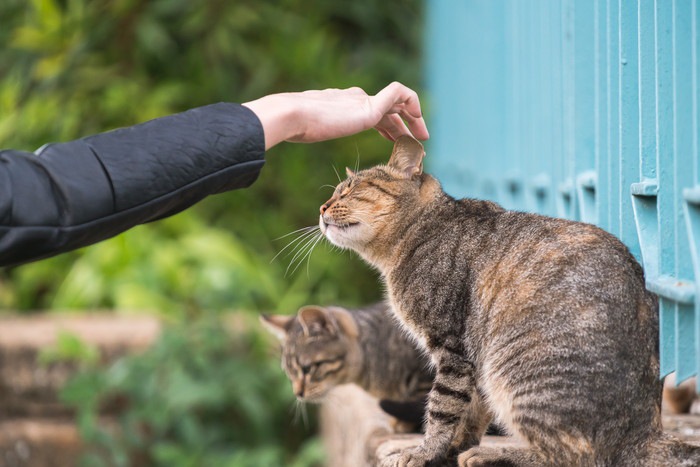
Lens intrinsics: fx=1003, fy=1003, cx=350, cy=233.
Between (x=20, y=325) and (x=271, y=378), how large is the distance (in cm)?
151

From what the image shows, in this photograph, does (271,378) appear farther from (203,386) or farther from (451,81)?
(451,81)

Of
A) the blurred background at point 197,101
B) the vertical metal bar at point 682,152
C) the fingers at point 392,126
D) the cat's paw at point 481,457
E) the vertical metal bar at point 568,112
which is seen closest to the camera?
the vertical metal bar at point 682,152

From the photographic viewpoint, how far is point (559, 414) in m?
2.10

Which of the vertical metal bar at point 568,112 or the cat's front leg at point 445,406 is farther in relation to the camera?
the vertical metal bar at point 568,112

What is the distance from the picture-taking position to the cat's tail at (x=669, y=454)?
2.09 m

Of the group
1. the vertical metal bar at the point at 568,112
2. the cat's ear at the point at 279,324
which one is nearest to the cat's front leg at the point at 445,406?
the vertical metal bar at the point at 568,112

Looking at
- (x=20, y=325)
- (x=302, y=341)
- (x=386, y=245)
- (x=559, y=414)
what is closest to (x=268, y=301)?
(x=20, y=325)

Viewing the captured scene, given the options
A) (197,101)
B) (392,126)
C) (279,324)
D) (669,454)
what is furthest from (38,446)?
(669,454)

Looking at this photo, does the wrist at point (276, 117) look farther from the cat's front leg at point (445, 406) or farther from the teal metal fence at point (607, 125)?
the teal metal fence at point (607, 125)

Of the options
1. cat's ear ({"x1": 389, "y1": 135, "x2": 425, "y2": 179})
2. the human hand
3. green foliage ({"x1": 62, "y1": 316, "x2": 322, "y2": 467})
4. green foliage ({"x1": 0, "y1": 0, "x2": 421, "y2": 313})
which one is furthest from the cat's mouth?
green foliage ({"x1": 0, "y1": 0, "x2": 421, "y2": 313})

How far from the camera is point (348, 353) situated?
366 centimetres

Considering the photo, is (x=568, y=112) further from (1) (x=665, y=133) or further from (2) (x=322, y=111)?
(2) (x=322, y=111)

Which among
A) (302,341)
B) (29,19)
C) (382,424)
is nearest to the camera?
(382,424)

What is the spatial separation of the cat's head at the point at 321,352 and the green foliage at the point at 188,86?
278 centimetres
